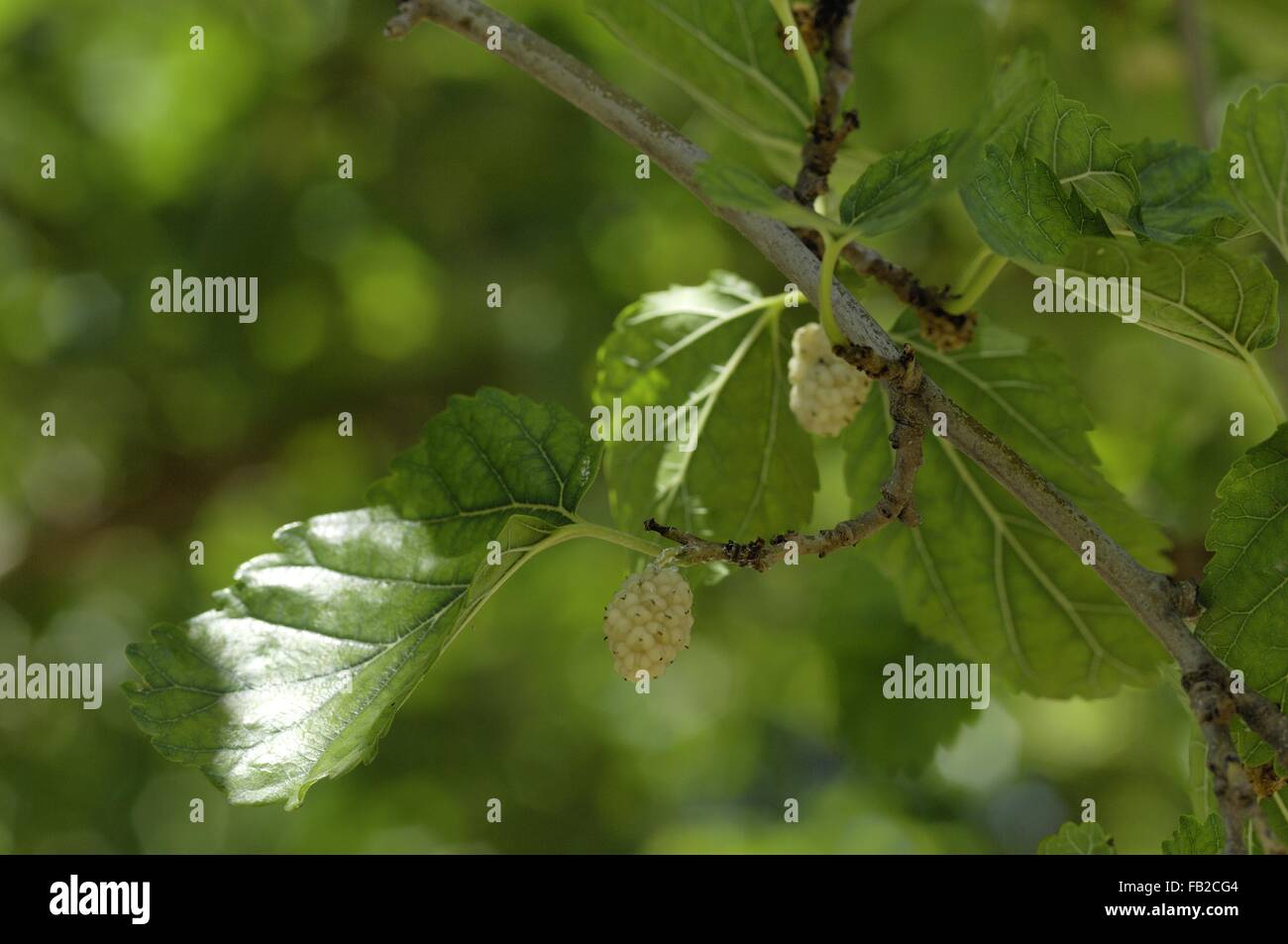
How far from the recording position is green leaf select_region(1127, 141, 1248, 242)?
0.64 metres

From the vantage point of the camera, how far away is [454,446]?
0.71 meters

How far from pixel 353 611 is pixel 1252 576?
0.51 meters

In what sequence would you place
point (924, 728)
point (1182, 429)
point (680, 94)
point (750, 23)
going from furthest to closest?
point (680, 94)
point (1182, 429)
point (924, 728)
point (750, 23)

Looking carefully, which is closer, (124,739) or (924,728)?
(924,728)

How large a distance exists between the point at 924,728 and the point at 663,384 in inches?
23.8

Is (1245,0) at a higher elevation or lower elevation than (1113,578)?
higher

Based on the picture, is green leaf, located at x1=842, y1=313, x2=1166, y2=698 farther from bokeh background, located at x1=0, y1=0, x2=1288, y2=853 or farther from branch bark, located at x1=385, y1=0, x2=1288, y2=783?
bokeh background, located at x1=0, y1=0, x2=1288, y2=853

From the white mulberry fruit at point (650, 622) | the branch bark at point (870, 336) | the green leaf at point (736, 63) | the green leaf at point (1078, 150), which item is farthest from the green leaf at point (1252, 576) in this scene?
the green leaf at point (736, 63)

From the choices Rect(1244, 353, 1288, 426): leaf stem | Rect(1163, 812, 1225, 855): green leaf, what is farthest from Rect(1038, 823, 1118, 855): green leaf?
Rect(1244, 353, 1288, 426): leaf stem

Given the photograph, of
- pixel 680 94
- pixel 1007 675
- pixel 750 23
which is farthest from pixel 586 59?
pixel 1007 675

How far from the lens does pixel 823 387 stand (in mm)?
767

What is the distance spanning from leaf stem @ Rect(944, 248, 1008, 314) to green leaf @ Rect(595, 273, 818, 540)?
0.17m

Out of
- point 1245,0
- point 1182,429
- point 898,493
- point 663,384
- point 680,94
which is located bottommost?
point 898,493

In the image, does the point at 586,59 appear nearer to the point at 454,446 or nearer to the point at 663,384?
the point at 663,384
